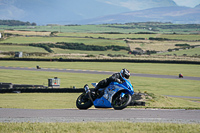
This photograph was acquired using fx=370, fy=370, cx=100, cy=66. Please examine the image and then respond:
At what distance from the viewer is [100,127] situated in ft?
40.0

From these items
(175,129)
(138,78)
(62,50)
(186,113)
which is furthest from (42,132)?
(62,50)

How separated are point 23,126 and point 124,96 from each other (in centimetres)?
449

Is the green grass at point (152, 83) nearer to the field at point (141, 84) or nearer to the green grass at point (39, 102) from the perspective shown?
the field at point (141, 84)

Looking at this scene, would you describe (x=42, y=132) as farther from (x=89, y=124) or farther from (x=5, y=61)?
(x=5, y=61)

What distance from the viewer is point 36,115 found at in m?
15.1

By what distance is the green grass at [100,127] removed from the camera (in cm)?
1173

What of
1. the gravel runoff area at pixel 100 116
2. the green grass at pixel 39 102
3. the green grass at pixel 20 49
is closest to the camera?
the gravel runoff area at pixel 100 116

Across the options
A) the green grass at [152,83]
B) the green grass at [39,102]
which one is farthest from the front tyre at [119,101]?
the green grass at [152,83]

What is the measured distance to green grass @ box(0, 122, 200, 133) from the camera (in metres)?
11.7

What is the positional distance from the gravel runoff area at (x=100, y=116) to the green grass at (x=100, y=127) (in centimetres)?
114

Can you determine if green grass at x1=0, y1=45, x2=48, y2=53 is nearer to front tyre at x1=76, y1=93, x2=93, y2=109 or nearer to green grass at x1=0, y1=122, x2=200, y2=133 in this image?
front tyre at x1=76, y1=93, x2=93, y2=109

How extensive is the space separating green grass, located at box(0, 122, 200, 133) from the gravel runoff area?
1145 millimetres

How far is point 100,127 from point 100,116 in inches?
102

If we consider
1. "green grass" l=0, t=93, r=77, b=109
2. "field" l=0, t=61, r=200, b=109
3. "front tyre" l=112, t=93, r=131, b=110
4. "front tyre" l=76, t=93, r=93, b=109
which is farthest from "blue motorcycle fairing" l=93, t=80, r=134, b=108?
"field" l=0, t=61, r=200, b=109
